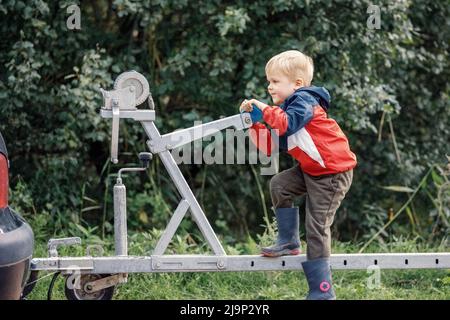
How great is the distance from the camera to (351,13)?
7574 millimetres

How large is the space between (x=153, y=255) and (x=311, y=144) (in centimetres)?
101

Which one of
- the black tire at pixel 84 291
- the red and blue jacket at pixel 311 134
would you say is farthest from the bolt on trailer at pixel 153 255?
the red and blue jacket at pixel 311 134

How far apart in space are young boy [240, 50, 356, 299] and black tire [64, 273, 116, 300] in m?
0.89

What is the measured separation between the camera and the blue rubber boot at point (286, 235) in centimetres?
520

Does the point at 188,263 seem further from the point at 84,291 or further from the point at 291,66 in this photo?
the point at 291,66

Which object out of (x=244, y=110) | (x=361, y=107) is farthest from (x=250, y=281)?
(x=361, y=107)

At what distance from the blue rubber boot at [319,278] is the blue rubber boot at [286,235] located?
Answer: 0.54 feet

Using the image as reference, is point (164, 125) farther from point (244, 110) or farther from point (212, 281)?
point (244, 110)

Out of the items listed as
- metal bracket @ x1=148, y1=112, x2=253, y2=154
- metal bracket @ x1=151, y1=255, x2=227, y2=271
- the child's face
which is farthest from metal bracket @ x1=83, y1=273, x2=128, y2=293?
the child's face

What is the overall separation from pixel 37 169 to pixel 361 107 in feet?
8.27

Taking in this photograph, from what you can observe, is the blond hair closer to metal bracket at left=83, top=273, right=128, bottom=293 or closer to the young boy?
the young boy

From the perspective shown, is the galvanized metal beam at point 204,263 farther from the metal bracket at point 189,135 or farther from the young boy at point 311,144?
the metal bracket at point 189,135

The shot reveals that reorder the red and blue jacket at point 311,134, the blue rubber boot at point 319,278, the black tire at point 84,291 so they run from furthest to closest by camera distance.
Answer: the black tire at point 84,291
the blue rubber boot at point 319,278
the red and blue jacket at point 311,134
